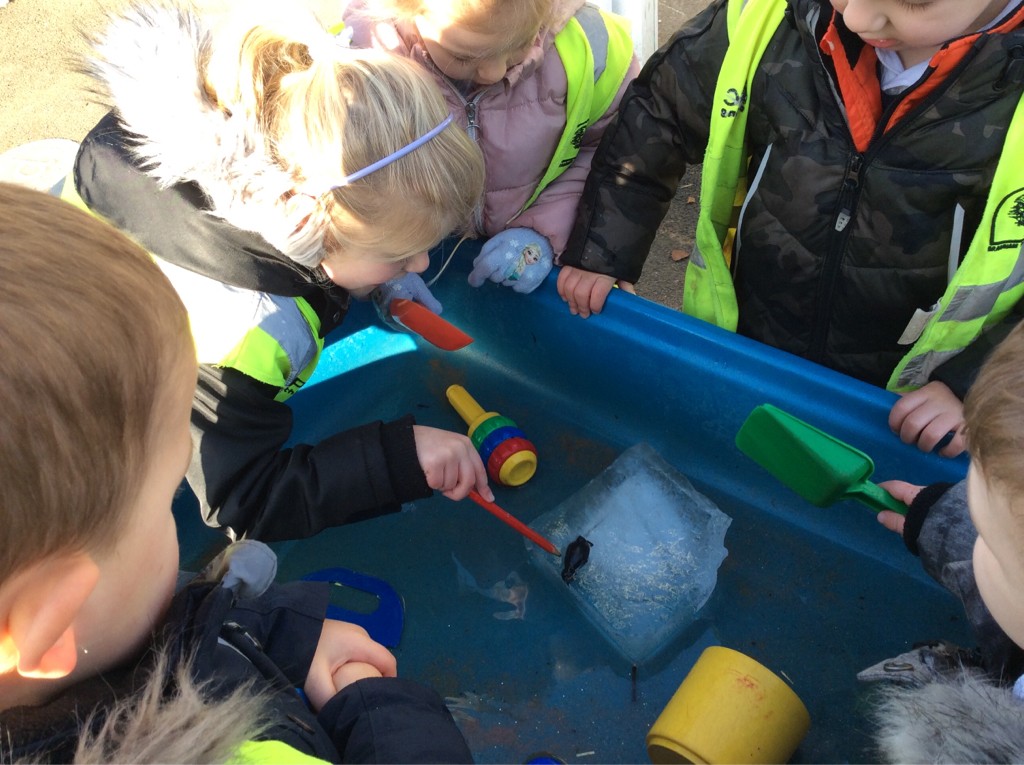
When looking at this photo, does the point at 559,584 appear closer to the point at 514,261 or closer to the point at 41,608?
the point at 514,261

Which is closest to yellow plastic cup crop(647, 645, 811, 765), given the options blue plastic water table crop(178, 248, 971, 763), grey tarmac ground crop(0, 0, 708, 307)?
blue plastic water table crop(178, 248, 971, 763)

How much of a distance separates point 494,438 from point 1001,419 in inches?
33.5

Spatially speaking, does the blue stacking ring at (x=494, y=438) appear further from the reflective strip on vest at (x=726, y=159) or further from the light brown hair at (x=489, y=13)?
the light brown hair at (x=489, y=13)

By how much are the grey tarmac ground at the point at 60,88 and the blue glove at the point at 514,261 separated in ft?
2.01

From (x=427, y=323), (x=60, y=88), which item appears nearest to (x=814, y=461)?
(x=427, y=323)

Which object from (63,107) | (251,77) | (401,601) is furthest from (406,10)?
(63,107)

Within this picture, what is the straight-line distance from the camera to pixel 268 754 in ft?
1.80

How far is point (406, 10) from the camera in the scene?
3.77 ft

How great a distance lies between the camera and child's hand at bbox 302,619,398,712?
2.62 feet

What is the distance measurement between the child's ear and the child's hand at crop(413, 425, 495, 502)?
66 cm

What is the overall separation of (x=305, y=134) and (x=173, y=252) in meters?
0.23

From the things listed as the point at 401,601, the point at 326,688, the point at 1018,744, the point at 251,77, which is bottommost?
the point at 401,601

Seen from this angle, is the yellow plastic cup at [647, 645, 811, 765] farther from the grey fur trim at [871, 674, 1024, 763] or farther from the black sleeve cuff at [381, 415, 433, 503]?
the black sleeve cuff at [381, 415, 433, 503]

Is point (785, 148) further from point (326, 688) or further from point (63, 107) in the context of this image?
point (63, 107)
